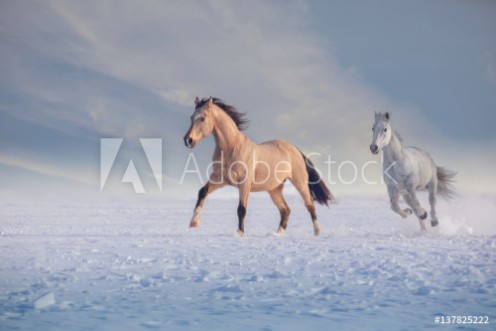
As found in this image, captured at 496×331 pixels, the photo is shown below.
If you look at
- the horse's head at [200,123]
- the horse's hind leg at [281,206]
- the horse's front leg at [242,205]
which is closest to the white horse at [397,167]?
the horse's hind leg at [281,206]

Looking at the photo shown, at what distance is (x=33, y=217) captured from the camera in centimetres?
1023

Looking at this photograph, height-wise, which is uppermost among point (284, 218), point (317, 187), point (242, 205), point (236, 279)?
point (317, 187)

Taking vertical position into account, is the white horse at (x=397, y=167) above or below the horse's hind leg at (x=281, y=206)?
above

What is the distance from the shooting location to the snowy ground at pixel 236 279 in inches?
128

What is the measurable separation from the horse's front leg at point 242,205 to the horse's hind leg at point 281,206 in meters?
0.70

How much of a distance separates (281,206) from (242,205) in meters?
0.85

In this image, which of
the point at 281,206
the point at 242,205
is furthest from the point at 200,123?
the point at 281,206

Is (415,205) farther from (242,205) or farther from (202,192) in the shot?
(202,192)

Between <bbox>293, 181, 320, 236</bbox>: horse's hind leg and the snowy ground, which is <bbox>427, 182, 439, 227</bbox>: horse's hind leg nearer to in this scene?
the snowy ground

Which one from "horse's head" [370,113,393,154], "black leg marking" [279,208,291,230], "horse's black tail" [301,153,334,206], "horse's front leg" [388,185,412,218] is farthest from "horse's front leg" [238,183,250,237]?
"horse's front leg" [388,185,412,218]

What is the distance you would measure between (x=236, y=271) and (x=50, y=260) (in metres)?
1.78

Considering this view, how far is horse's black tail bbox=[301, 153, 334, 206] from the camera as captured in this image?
7.33 metres

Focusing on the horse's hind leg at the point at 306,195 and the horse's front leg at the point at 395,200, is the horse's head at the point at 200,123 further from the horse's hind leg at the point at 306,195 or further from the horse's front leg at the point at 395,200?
the horse's front leg at the point at 395,200

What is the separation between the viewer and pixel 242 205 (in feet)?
20.5
